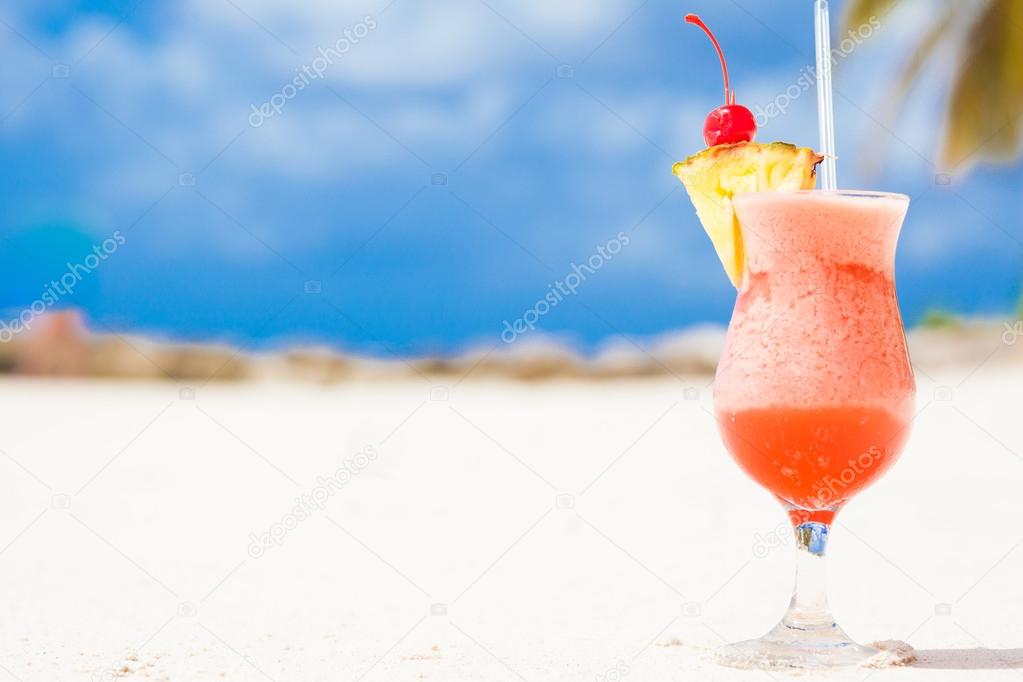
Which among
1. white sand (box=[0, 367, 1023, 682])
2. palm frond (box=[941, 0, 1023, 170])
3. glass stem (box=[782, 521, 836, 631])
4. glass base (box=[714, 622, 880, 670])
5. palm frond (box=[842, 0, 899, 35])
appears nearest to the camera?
glass base (box=[714, 622, 880, 670])

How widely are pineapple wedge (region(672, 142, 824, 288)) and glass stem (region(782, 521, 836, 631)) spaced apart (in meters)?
0.67

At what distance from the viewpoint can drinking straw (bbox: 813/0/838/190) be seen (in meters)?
2.35

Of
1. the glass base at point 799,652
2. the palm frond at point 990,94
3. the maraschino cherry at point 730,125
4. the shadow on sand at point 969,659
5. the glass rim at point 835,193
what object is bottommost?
the glass base at point 799,652

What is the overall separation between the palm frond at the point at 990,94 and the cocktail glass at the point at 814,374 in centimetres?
888

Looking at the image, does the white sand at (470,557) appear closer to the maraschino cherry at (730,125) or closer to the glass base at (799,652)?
the glass base at (799,652)

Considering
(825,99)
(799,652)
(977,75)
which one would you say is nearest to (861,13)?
(977,75)

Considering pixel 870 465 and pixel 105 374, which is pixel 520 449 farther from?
pixel 870 465

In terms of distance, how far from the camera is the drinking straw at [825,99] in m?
2.35

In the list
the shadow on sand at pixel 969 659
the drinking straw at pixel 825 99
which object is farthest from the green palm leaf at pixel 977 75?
the shadow on sand at pixel 969 659

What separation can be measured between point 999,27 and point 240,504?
322 inches

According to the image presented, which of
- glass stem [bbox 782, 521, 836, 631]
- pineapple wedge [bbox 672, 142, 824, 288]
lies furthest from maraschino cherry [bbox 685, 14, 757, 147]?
glass stem [bbox 782, 521, 836, 631]

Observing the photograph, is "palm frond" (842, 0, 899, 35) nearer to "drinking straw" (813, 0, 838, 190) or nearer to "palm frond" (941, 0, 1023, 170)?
"palm frond" (941, 0, 1023, 170)

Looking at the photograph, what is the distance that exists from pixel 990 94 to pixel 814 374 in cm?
927

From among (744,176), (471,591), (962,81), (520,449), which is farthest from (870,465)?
(962,81)
